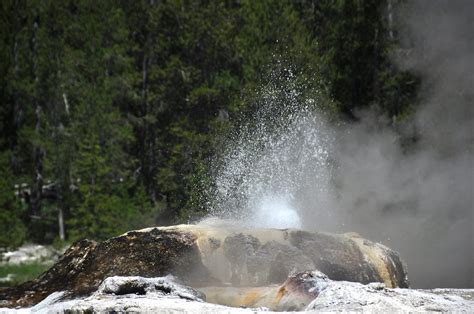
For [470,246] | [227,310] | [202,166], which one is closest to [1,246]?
[202,166]

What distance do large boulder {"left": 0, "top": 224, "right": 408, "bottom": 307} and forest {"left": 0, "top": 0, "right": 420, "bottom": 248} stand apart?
395 inches

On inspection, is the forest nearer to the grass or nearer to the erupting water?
the erupting water

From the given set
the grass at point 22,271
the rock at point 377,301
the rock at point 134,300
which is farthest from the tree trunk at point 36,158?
the rock at point 377,301

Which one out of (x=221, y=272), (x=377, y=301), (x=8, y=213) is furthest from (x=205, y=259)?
(x=8, y=213)

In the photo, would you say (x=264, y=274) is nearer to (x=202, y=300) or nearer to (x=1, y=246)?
(x=202, y=300)

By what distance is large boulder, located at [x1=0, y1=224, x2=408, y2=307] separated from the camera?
8.12 metres

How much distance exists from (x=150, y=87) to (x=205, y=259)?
16127mm

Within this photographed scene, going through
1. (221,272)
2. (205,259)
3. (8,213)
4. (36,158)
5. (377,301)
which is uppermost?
(36,158)

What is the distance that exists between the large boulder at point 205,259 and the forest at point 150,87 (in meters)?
10.0

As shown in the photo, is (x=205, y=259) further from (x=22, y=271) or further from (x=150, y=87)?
(x=150, y=87)

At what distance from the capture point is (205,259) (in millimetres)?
8352

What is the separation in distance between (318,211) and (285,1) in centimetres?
723

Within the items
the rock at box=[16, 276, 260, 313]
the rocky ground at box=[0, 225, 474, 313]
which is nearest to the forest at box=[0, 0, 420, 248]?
the rocky ground at box=[0, 225, 474, 313]

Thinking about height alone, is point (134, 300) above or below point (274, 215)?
below
